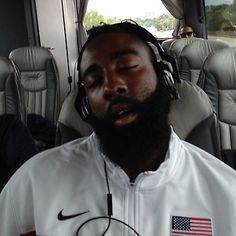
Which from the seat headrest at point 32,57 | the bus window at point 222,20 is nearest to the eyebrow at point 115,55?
the seat headrest at point 32,57

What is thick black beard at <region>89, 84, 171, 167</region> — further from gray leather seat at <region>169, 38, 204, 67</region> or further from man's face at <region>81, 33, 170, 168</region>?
gray leather seat at <region>169, 38, 204, 67</region>

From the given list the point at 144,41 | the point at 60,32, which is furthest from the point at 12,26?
the point at 144,41

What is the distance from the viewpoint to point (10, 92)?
7.65 ft

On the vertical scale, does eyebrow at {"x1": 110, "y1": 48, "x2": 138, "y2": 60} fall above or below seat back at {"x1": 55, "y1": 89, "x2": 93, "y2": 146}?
above

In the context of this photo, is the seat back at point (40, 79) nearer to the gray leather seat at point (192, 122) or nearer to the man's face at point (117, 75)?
the gray leather seat at point (192, 122)

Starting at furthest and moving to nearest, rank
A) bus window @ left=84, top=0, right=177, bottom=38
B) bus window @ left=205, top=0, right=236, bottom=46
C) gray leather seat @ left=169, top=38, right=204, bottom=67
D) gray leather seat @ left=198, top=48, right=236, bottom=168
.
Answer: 1. bus window @ left=84, top=0, right=177, bottom=38
2. bus window @ left=205, top=0, right=236, bottom=46
3. gray leather seat @ left=169, top=38, right=204, bottom=67
4. gray leather seat @ left=198, top=48, right=236, bottom=168

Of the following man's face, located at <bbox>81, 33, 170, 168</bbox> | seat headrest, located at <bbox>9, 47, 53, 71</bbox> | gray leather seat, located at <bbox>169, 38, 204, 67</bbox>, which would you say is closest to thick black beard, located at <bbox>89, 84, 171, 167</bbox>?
man's face, located at <bbox>81, 33, 170, 168</bbox>

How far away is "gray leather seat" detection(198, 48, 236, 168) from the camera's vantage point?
66.0 inches

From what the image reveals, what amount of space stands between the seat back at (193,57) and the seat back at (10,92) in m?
1.30

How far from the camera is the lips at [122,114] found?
0.78m

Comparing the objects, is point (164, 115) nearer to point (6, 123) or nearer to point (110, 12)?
point (6, 123)

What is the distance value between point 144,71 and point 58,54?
3931 mm

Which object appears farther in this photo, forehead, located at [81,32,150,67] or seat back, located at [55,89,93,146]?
seat back, located at [55,89,93,146]

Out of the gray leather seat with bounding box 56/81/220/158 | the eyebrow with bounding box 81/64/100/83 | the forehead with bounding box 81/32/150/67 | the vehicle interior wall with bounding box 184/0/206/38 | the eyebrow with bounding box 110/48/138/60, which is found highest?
the vehicle interior wall with bounding box 184/0/206/38
